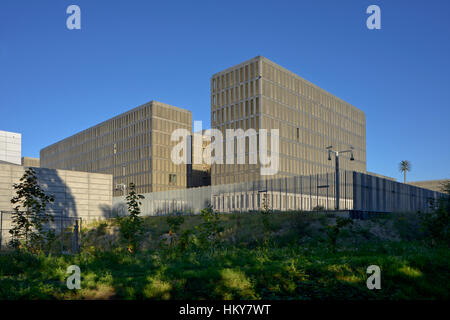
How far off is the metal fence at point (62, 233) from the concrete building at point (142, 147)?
4092cm

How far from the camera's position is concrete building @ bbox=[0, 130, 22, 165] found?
71.8 meters

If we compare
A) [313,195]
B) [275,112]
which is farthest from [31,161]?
[313,195]

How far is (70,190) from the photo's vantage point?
41.1 metres

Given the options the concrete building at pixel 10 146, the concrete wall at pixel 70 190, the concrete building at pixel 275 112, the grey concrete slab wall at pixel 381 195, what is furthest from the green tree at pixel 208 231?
the concrete building at pixel 10 146

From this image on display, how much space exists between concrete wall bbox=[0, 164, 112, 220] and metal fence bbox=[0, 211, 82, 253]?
90.4 inches

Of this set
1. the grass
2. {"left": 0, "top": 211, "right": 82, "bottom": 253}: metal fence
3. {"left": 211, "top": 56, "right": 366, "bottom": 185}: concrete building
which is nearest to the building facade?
{"left": 211, "top": 56, "right": 366, "bottom": 185}: concrete building

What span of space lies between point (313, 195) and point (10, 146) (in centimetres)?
5895

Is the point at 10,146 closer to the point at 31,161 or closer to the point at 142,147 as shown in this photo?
the point at 142,147

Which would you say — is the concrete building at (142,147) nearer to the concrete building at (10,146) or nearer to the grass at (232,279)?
the concrete building at (10,146)

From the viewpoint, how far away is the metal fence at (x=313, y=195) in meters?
33.2

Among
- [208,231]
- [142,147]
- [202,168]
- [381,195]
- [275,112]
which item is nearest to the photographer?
[208,231]

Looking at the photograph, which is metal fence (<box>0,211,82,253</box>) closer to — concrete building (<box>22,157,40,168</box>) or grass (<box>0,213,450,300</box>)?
grass (<box>0,213,450,300</box>)
